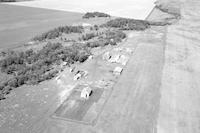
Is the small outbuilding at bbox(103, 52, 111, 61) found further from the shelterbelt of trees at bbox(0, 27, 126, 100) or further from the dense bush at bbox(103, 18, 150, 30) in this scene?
the dense bush at bbox(103, 18, 150, 30)

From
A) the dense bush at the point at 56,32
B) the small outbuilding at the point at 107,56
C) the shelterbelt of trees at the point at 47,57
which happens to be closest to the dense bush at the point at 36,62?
the shelterbelt of trees at the point at 47,57

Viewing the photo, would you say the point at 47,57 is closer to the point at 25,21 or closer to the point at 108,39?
the point at 108,39

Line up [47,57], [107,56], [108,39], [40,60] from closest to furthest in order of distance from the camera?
[40,60]
[107,56]
[47,57]
[108,39]

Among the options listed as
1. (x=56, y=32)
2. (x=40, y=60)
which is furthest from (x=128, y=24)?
(x=40, y=60)

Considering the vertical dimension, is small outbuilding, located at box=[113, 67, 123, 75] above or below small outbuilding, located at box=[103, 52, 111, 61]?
below

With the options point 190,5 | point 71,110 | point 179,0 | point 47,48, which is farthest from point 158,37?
point 179,0

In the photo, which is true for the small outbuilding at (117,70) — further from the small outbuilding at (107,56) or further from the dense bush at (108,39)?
the dense bush at (108,39)

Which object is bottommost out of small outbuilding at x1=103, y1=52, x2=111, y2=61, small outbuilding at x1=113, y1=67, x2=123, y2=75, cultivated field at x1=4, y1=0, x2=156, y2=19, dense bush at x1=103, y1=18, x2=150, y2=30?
small outbuilding at x1=113, y1=67, x2=123, y2=75

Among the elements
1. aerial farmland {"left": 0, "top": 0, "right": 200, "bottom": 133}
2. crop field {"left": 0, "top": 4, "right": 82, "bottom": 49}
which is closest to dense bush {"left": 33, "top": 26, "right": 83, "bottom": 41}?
aerial farmland {"left": 0, "top": 0, "right": 200, "bottom": 133}
